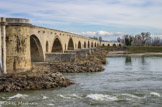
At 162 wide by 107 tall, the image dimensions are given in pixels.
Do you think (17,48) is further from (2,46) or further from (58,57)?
(58,57)

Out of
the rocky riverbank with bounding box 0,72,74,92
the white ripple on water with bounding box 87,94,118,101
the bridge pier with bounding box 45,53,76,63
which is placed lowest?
the white ripple on water with bounding box 87,94,118,101

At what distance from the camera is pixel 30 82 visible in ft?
65.7

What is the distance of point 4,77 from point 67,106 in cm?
684

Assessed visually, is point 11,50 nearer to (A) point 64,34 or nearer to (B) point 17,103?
(B) point 17,103

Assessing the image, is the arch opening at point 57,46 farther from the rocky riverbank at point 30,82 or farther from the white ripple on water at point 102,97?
the white ripple on water at point 102,97

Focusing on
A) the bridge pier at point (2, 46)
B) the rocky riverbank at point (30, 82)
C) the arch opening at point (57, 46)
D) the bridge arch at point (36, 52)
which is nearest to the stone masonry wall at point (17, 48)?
the bridge pier at point (2, 46)

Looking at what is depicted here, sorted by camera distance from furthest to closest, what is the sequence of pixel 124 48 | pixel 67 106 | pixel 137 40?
1. pixel 137 40
2. pixel 124 48
3. pixel 67 106

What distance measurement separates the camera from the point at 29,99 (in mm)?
16984

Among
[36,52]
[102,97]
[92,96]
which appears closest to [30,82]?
[92,96]

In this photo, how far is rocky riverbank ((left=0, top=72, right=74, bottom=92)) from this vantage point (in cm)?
1935

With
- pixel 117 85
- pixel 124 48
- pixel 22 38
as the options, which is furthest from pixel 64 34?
pixel 124 48

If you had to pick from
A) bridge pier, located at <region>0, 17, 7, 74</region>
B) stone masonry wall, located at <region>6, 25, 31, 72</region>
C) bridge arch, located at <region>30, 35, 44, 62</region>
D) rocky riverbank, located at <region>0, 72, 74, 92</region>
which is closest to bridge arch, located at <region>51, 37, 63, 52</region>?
bridge arch, located at <region>30, 35, 44, 62</region>

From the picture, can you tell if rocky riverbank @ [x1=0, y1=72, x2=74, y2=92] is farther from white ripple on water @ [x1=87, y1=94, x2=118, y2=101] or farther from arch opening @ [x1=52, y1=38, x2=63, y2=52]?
arch opening @ [x1=52, y1=38, x2=63, y2=52]

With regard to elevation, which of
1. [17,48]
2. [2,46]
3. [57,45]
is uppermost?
[57,45]
